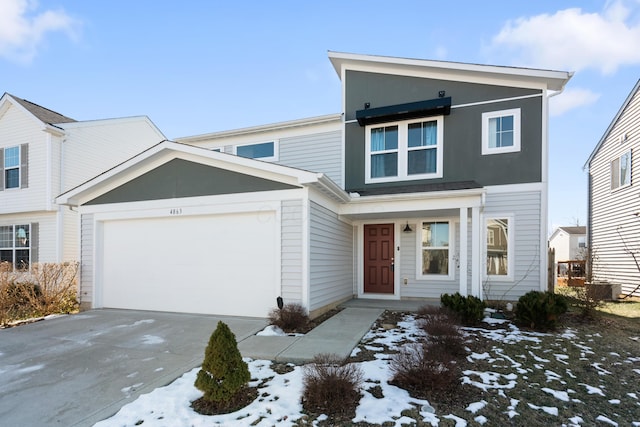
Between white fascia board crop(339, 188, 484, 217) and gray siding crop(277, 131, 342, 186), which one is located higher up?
gray siding crop(277, 131, 342, 186)

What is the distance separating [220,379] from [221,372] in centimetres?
10

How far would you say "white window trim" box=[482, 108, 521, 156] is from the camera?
8.10 meters

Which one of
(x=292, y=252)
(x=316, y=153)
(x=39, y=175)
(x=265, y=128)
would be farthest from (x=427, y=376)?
(x=39, y=175)

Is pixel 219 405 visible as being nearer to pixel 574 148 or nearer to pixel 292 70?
pixel 292 70

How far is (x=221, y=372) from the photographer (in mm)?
3258

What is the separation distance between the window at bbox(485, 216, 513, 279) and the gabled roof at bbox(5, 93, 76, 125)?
47.1ft

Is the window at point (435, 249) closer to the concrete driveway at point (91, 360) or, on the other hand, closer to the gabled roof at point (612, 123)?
the concrete driveway at point (91, 360)

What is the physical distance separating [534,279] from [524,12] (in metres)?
7.22

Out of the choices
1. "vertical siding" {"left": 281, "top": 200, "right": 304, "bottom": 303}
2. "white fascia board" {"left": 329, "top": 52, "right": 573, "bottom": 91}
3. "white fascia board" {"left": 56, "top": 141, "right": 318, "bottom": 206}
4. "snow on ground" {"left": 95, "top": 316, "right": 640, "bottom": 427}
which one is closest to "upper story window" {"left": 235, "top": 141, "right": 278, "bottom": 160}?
"white fascia board" {"left": 56, "top": 141, "right": 318, "bottom": 206}

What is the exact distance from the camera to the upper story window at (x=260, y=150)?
34.0ft

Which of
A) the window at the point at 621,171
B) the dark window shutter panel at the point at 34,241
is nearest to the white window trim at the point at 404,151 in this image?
the window at the point at 621,171

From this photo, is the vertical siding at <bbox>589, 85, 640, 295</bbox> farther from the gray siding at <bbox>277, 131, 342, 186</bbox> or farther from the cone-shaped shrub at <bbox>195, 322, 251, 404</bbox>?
the cone-shaped shrub at <bbox>195, 322, 251, 404</bbox>

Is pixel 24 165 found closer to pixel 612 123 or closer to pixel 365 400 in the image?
pixel 365 400

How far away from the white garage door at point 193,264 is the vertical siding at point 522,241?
5668 mm
